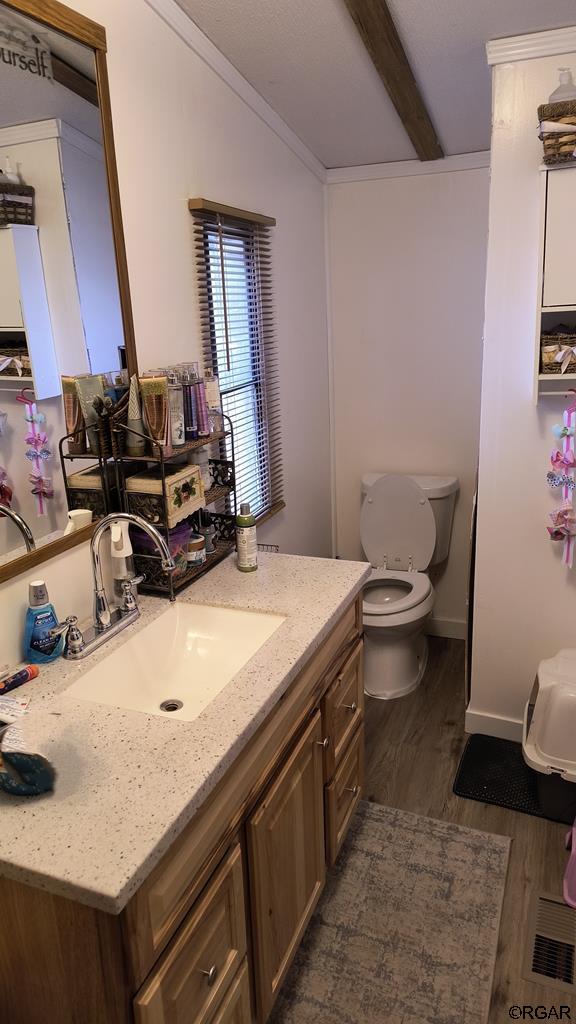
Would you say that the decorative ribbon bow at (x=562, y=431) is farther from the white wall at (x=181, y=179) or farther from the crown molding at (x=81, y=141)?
the crown molding at (x=81, y=141)

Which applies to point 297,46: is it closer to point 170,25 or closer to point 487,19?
point 170,25

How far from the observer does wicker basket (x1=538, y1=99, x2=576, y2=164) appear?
1812mm

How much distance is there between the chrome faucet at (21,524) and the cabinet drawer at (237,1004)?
932 mm

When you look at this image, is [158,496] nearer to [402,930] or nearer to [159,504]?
[159,504]

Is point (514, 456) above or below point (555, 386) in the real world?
below

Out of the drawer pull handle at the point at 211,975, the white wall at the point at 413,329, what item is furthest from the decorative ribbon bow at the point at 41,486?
the white wall at the point at 413,329

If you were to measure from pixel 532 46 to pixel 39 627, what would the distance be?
201 cm

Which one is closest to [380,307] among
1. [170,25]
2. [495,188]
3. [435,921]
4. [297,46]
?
[495,188]

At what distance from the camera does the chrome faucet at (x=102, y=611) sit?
1.44m

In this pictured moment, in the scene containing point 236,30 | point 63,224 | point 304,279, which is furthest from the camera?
point 304,279

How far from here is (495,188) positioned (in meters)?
2.07

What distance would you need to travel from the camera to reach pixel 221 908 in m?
1.20

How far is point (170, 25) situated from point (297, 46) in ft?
1.20

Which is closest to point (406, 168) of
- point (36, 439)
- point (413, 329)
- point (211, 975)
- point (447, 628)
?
point (413, 329)
